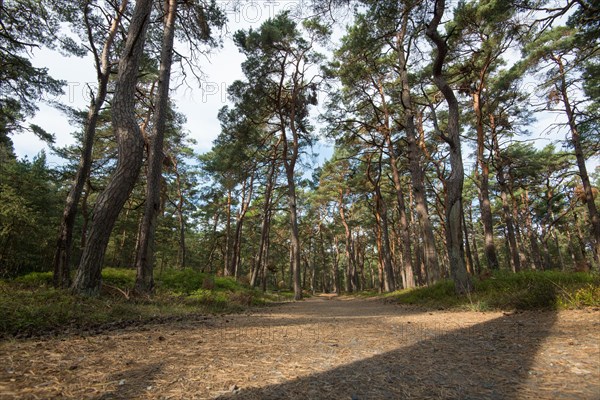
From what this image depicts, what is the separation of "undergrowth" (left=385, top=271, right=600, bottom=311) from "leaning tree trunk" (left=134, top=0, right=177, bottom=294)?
7.97 meters

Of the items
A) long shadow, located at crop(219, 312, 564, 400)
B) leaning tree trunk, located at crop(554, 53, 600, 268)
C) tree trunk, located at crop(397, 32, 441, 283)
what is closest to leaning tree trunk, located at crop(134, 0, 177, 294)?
long shadow, located at crop(219, 312, 564, 400)

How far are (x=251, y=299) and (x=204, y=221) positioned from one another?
75.1ft

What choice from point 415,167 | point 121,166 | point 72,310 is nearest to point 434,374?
point 72,310

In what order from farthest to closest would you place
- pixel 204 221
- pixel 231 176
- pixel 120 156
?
pixel 204 221 < pixel 231 176 < pixel 120 156

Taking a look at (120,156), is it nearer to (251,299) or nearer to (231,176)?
(251,299)

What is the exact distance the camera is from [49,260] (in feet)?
63.7

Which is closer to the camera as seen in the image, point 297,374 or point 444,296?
point 297,374

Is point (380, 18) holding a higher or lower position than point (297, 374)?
higher

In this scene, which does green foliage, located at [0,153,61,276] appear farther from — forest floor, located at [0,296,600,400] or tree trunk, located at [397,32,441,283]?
tree trunk, located at [397,32,441,283]

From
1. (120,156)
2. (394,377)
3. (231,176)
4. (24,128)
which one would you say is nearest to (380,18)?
(120,156)

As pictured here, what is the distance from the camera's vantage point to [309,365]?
2.28 meters

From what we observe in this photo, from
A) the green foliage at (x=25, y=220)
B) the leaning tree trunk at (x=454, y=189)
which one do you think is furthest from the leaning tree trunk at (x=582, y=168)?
the green foliage at (x=25, y=220)

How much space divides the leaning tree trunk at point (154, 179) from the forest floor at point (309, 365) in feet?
12.9

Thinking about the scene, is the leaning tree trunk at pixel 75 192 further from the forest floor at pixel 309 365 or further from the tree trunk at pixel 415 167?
the tree trunk at pixel 415 167
